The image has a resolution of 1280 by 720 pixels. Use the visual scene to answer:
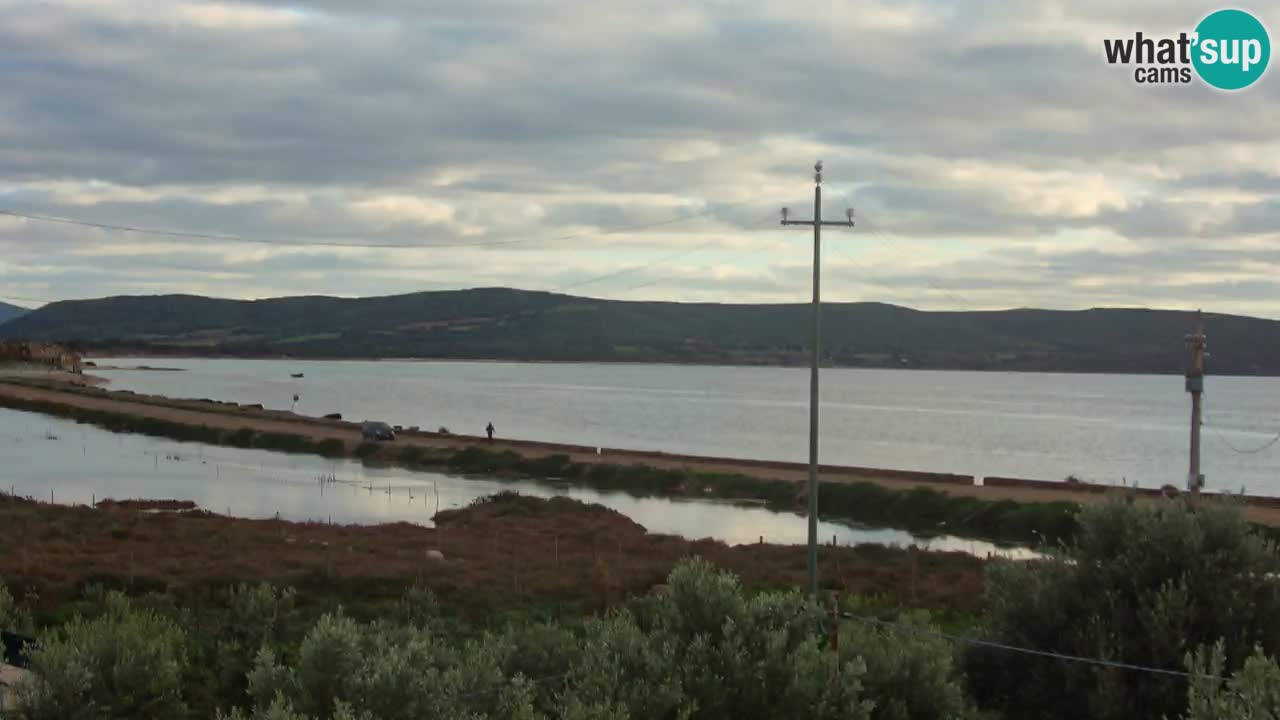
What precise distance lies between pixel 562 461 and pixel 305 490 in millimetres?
17344

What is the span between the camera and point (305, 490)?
62.1m

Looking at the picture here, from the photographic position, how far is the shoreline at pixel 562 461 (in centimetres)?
6109

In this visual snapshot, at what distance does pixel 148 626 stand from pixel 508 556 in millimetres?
18624

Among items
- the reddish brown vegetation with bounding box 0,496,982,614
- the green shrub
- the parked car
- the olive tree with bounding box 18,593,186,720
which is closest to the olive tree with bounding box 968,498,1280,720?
the olive tree with bounding box 18,593,186,720

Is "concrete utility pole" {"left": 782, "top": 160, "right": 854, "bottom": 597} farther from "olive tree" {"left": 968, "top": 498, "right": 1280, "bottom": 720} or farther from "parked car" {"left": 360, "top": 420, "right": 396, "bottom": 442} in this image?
"parked car" {"left": 360, "top": 420, "right": 396, "bottom": 442}

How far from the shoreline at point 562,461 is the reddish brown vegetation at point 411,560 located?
14.1m

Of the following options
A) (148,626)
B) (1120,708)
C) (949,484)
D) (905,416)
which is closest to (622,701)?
(1120,708)

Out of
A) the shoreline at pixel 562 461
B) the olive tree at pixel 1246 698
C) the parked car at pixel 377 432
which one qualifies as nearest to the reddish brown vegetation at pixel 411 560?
the shoreline at pixel 562 461

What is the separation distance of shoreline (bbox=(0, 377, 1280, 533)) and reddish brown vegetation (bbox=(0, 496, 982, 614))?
14.1 m

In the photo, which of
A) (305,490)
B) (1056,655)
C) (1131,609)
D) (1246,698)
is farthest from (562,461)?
(1246,698)

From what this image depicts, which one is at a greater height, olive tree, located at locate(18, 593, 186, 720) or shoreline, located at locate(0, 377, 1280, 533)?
olive tree, located at locate(18, 593, 186, 720)

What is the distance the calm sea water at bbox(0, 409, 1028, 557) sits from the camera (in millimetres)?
52341

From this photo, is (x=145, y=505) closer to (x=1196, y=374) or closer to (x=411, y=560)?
(x=411, y=560)

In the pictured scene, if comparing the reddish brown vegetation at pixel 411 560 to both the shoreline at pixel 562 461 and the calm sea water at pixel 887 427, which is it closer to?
the shoreline at pixel 562 461
